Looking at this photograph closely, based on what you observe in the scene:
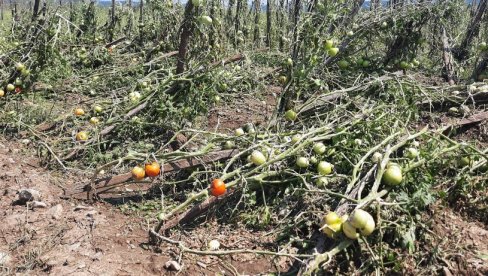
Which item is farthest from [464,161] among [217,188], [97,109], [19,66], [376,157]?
[19,66]

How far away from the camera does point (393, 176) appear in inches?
101

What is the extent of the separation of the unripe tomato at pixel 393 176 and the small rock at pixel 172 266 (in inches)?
53.9

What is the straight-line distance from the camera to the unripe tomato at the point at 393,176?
2574 mm

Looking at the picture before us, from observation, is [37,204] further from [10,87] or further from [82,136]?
[10,87]

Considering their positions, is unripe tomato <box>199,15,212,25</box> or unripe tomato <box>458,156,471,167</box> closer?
unripe tomato <box>458,156,471,167</box>

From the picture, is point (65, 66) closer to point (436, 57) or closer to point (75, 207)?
point (75, 207)

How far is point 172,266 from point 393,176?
1.44m

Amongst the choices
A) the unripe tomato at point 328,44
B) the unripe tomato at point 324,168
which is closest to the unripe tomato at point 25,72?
the unripe tomato at point 328,44

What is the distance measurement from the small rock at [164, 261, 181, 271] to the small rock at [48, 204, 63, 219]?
3.22 feet

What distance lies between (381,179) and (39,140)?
10.9 ft

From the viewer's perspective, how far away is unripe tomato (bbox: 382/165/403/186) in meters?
2.57

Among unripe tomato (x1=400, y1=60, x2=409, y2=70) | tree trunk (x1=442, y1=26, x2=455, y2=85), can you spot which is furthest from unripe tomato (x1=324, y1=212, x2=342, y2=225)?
tree trunk (x1=442, y1=26, x2=455, y2=85)

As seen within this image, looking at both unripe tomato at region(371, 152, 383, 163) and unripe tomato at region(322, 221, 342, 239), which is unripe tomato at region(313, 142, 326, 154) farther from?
unripe tomato at region(322, 221, 342, 239)

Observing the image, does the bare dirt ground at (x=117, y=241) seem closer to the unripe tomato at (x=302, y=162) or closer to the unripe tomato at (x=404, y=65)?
the unripe tomato at (x=302, y=162)
